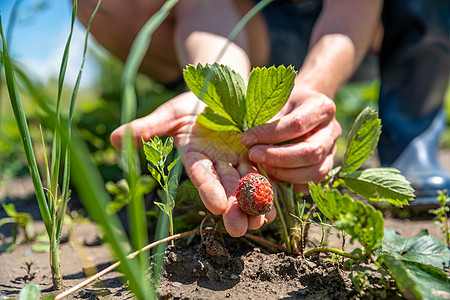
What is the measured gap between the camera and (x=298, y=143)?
110cm

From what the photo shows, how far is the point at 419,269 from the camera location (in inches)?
30.5

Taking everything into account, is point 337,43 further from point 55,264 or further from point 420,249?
point 55,264

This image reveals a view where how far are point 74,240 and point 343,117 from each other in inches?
109

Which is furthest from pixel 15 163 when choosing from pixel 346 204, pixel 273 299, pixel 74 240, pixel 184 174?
pixel 346 204

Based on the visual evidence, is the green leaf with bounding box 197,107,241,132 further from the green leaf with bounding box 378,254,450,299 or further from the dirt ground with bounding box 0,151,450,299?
the green leaf with bounding box 378,254,450,299

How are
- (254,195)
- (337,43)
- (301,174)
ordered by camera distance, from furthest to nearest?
(337,43) → (301,174) → (254,195)

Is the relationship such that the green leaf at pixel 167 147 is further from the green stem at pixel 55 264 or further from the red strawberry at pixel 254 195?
the green stem at pixel 55 264

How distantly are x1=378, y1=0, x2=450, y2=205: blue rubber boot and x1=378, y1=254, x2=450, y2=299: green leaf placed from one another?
1189mm

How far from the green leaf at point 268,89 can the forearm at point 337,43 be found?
399 millimetres

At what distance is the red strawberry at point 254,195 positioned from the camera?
33.7 inches

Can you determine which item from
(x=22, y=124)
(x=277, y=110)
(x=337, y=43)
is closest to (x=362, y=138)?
(x=277, y=110)

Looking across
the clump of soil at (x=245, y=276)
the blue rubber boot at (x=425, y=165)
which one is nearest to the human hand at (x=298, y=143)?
the clump of soil at (x=245, y=276)

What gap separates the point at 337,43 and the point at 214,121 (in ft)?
2.66

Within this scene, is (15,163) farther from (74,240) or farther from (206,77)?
(206,77)
